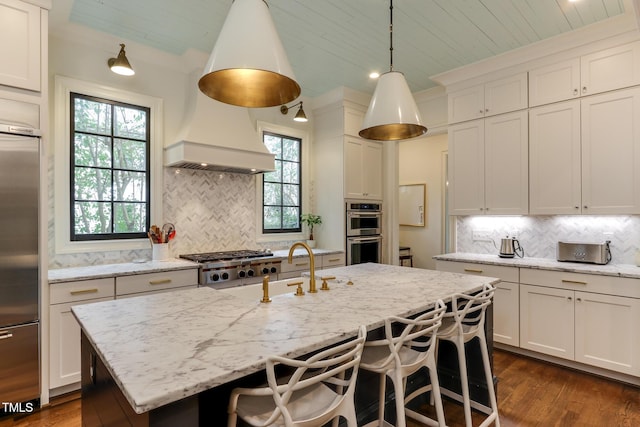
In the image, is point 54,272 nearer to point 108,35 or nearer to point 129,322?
point 129,322

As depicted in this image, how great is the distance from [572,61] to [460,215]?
180cm

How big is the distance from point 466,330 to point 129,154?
3342 mm

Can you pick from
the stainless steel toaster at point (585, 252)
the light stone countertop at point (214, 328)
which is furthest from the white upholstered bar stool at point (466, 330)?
the stainless steel toaster at point (585, 252)

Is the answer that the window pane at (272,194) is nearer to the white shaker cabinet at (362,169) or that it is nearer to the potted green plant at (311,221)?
the potted green plant at (311,221)

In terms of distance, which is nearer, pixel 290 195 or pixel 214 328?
pixel 214 328

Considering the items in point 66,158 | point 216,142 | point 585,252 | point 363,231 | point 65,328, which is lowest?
point 65,328

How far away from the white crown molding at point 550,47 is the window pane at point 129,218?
3.53 m

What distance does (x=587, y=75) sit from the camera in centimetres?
315

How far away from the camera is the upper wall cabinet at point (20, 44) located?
232 cm

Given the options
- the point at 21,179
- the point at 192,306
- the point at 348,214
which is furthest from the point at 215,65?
the point at 348,214

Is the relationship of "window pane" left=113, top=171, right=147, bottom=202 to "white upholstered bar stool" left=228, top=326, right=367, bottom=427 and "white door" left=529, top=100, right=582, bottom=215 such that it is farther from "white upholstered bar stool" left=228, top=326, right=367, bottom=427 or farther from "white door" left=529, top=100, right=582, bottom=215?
"white door" left=529, top=100, right=582, bottom=215

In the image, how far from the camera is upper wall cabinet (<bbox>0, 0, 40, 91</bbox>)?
2.32m

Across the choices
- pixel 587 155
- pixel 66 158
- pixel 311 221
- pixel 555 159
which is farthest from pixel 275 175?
pixel 587 155

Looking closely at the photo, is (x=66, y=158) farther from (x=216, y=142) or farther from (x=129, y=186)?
(x=216, y=142)
